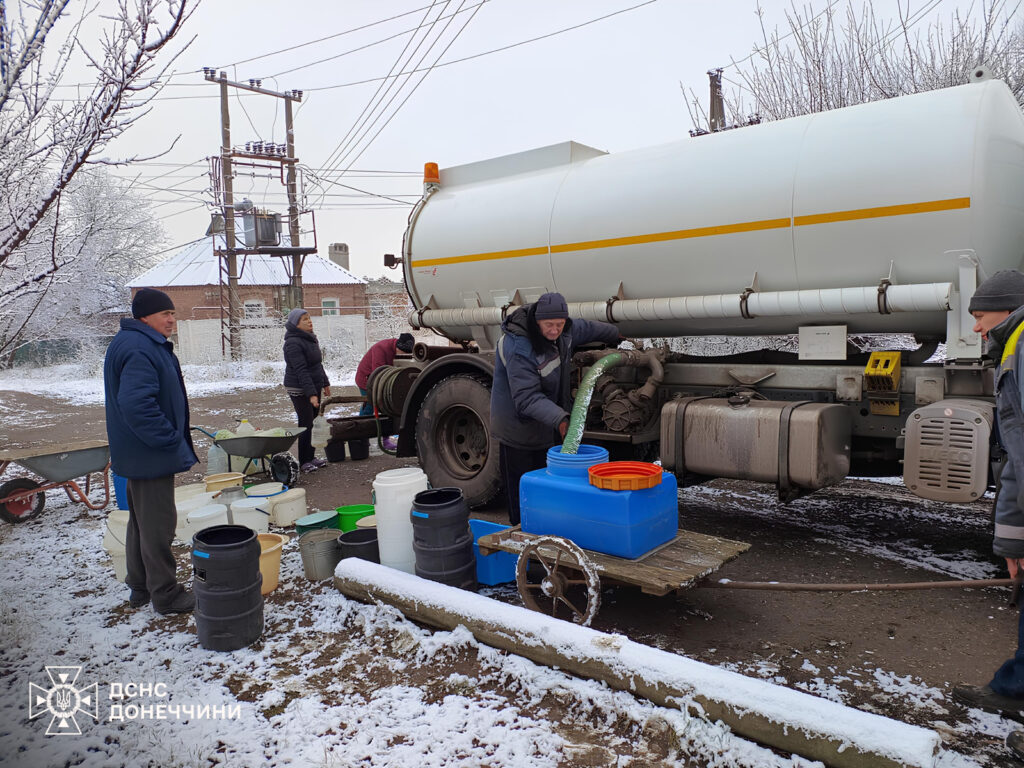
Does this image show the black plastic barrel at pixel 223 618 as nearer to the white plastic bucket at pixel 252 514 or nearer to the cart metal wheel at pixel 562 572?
the cart metal wheel at pixel 562 572

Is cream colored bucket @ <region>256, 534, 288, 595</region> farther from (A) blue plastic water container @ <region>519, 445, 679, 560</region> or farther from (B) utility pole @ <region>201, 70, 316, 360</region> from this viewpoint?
(B) utility pole @ <region>201, 70, 316, 360</region>

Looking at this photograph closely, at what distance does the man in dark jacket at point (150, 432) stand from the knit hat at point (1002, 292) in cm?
389

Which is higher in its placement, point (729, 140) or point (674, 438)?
point (729, 140)

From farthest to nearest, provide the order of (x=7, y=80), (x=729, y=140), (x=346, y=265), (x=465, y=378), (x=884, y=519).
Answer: (x=346, y=265)
(x=465, y=378)
(x=884, y=519)
(x=729, y=140)
(x=7, y=80)

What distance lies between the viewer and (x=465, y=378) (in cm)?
622

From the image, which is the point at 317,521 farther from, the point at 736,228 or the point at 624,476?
the point at 736,228

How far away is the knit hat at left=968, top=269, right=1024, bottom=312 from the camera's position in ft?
8.83

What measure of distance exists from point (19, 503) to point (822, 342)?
674cm

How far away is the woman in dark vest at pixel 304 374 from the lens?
7.75m

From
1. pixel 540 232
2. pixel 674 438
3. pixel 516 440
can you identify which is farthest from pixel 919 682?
pixel 540 232

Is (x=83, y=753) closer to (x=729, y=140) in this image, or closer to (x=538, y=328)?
(x=538, y=328)

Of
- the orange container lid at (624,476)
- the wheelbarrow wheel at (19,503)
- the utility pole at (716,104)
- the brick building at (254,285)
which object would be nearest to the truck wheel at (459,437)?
the orange container lid at (624,476)

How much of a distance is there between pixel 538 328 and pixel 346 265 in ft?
114

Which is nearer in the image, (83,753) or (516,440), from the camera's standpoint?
(83,753)
